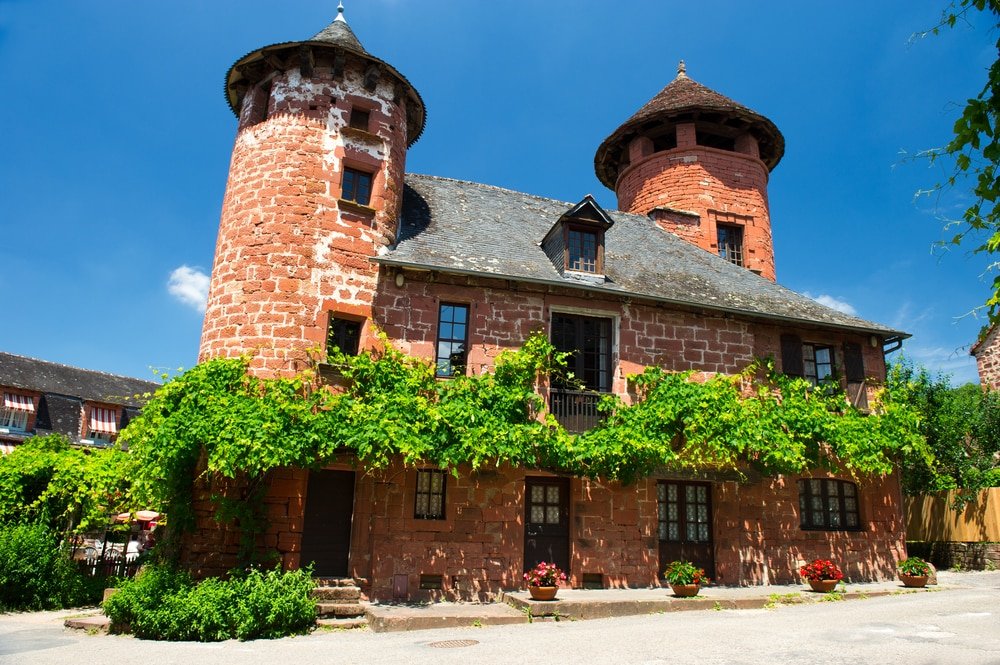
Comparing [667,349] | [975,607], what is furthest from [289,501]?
[975,607]

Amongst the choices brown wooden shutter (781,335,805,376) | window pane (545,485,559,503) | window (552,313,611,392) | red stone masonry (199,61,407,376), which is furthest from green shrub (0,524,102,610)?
brown wooden shutter (781,335,805,376)

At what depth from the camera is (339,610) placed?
10.2 m

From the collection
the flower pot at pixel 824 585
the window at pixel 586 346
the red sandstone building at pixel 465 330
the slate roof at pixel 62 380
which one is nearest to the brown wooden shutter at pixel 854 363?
the red sandstone building at pixel 465 330

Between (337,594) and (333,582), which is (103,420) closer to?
(333,582)

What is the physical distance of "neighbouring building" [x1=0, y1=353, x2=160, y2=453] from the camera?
28297 millimetres

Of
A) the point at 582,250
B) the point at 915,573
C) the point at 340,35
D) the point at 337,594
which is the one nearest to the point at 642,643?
the point at 337,594

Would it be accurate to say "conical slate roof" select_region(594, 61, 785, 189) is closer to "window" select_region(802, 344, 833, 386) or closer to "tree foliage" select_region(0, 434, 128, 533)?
"window" select_region(802, 344, 833, 386)

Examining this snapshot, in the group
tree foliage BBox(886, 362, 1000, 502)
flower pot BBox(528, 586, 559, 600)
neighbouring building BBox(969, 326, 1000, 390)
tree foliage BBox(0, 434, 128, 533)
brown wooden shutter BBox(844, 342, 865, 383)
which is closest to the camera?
flower pot BBox(528, 586, 559, 600)

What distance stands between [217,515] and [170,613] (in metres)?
1.64

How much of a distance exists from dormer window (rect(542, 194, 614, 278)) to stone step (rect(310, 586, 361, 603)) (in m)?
7.08

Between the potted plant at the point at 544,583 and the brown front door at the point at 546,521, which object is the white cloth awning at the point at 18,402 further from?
the potted plant at the point at 544,583

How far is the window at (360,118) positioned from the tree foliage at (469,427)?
489 centimetres

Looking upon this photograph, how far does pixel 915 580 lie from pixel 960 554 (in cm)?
486

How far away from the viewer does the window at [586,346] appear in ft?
43.7
